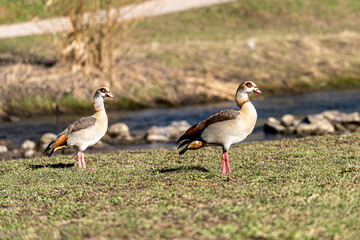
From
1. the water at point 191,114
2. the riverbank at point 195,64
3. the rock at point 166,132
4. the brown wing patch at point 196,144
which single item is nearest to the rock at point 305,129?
the water at point 191,114

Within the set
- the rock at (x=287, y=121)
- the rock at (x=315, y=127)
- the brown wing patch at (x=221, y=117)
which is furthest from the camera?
the rock at (x=287, y=121)

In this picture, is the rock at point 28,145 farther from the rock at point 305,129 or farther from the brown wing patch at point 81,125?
the rock at point 305,129

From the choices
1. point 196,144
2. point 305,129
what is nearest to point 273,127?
point 305,129

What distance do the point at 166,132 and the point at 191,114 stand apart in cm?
519

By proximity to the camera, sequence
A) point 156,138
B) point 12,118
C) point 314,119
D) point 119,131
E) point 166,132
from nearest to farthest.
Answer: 1. point 156,138
2. point 314,119
3. point 166,132
4. point 119,131
5. point 12,118

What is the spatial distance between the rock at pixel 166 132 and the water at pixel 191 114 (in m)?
0.87

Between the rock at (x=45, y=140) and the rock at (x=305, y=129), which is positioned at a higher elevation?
the rock at (x=45, y=140)

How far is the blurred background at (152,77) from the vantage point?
23.6 m

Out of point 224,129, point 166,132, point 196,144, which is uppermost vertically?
point 224,129

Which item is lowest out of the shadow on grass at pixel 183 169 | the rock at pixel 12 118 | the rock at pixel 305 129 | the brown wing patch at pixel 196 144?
the rock at pixel 305 129

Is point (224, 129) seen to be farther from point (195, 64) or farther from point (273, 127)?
point (195, 64)

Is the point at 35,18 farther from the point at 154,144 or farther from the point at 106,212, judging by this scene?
the point at 106,212

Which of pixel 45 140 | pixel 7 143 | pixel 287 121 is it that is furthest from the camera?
pixel 287 121

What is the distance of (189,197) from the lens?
30.4 feet
